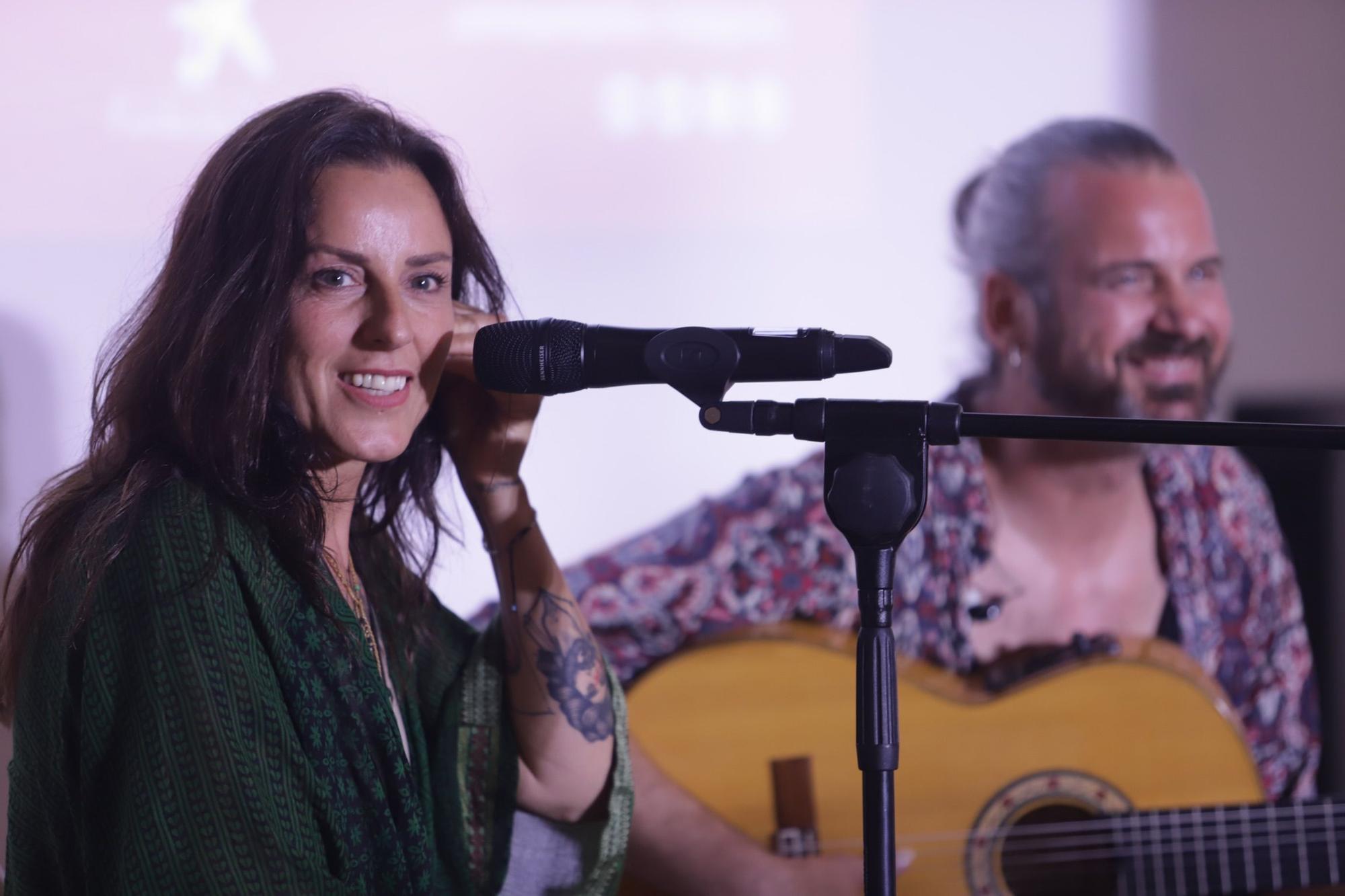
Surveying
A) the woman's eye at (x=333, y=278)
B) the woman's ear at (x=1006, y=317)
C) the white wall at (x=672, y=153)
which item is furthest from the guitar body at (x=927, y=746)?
the woman's eye at (x=333, y=278)

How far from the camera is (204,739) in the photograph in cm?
103

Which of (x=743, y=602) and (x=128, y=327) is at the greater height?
(x=128, y=327)

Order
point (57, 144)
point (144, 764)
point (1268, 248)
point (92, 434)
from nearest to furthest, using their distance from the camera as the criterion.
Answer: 1. point (144, 764)
2. point (92, 434)
3. point (57, 144)
4. point (1268, 248)

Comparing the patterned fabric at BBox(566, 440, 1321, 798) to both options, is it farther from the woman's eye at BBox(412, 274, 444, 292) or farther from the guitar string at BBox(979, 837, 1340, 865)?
the woman's eye at BBox(412, 274, 444, 292)

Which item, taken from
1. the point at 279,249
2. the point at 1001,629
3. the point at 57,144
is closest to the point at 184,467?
the point at 279,249

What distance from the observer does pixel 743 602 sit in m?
2.08

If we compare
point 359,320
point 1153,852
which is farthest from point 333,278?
point 1153,852

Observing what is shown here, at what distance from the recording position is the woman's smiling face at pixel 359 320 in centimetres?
124

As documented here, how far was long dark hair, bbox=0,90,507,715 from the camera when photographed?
1179 mm

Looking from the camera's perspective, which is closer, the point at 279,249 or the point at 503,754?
the point at 279,249

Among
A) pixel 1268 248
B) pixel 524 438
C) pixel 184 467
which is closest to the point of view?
pixel 184 467

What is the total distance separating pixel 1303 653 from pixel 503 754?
1.69 meters

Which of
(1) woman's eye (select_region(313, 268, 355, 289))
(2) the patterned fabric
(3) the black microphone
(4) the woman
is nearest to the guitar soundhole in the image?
(2) the patterned fabric

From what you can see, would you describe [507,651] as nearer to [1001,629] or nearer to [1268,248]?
[1001,629]
